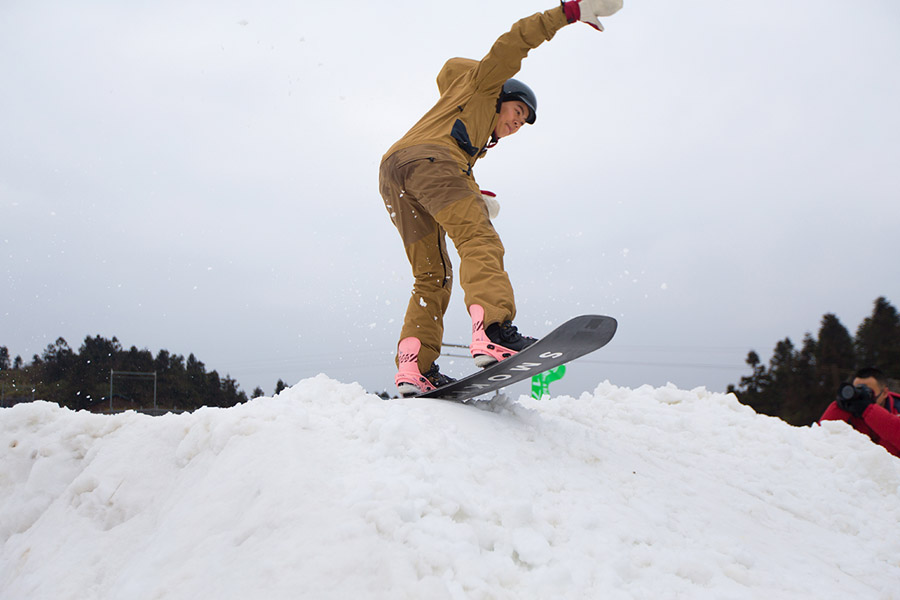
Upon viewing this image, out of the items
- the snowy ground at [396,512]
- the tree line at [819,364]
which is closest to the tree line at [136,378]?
the snowy ground at [396,512]

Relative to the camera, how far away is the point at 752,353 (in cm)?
2995

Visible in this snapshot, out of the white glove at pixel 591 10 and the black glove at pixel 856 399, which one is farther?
the black glove at pixel 856 399

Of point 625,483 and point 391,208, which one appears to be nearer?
point 625,483

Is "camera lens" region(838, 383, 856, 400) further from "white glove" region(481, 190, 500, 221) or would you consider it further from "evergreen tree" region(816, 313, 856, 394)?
"evergreen tree" region(816, 313, 856, 394)

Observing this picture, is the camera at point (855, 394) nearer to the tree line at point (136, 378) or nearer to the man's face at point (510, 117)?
the man's face at point (510, 117)

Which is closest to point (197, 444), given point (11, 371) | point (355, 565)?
point (355, 565)

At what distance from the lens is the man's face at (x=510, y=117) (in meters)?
3.26

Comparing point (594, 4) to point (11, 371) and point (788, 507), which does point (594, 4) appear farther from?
point (11, 371)

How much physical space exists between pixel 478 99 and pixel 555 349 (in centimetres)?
159

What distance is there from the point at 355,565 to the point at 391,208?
7.87 feet

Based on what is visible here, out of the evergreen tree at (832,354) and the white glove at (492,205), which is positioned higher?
the white glove at (492,205)

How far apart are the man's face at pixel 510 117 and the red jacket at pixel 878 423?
12.2ft

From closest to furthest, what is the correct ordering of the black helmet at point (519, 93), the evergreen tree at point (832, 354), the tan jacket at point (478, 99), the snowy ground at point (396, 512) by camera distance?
the snowy ground at point (396, 512) < the tan jacket at point (478, 99) < the black helmet at point (519, 93) < the evergreen tree at point (832, 354)

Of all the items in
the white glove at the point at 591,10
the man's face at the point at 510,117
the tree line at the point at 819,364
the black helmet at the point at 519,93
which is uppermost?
the white glove at the point at 591,10
